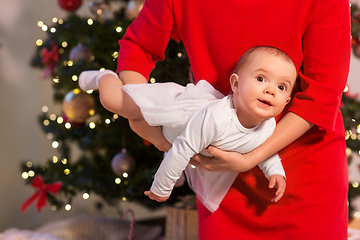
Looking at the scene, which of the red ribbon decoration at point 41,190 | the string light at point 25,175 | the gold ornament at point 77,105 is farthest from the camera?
the string light at point 25,175

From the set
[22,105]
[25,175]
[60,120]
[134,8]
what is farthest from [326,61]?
[22,105]

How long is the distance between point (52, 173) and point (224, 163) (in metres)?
1.43

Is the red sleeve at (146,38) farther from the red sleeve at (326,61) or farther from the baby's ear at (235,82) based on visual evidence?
the red sleeve at (326,61)

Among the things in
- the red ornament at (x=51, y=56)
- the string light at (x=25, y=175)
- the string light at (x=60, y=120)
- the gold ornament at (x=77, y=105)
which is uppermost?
the red ornament at (x=51, y=56)

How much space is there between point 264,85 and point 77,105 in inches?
44.3

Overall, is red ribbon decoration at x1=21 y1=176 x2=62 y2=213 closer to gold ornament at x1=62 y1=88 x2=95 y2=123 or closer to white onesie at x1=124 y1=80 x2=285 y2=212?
gold ornament at x1=62 y1=88 x2=95 y2=123

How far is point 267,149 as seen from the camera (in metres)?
0.90

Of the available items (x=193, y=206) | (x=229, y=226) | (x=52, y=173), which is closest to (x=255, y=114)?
(x=229, y=226)

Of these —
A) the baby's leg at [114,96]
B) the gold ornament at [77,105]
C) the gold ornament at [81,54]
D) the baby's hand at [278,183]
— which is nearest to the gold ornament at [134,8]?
the gold ornament at [81,54]

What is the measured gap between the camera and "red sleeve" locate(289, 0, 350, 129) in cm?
88

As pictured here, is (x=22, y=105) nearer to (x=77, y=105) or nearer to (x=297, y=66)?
(x=77, y=105)

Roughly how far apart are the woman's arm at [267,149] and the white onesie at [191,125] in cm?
2

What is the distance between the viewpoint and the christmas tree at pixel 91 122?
1759 millimetres

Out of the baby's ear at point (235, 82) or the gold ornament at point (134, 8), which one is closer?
the baby's ear at point (235, 82)
